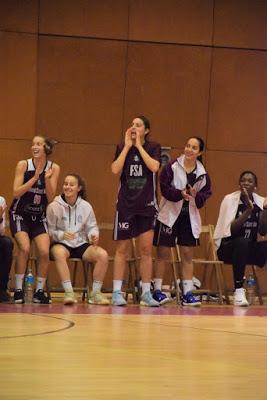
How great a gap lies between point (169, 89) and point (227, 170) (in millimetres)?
1182

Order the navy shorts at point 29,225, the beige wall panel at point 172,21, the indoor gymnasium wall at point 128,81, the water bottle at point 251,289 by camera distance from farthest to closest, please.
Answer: the beige wall panel at point 172,21, the indoor gymnasium wall at point 128,81, the water bottle at point 251,289, the navy shorts at point 29,225

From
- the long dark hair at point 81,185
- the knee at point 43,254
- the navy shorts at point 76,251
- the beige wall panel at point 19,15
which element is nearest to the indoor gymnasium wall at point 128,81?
the beige wall panel at point 19,15

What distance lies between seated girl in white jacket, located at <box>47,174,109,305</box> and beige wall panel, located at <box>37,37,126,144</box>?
1796mm

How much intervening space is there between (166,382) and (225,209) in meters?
5.86

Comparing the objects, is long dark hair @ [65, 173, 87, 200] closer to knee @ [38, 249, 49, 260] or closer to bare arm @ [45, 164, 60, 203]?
bare arm @ [45, 164, 60, 203]

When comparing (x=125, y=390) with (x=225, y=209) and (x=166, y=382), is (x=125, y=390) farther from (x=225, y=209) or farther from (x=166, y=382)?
(x=225, y=209)

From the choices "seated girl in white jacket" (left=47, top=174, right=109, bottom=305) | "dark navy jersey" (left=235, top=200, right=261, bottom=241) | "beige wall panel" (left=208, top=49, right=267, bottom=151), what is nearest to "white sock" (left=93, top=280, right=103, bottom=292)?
"seated girl in white jacket" (left=47, top=174, right=109, bottom=305)

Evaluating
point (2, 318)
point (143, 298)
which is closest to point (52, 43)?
point (143, 298)

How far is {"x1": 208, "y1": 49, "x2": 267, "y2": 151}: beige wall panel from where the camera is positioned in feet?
36.3

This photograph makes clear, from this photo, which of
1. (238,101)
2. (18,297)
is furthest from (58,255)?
(238,101)

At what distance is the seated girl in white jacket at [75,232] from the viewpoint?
28.6 feet

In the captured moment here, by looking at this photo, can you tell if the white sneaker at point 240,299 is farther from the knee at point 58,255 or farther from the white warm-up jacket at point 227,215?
the knee at point 58,255

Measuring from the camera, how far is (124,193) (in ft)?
28.4

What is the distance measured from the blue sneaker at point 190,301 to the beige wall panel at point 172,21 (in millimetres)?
3411
